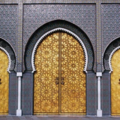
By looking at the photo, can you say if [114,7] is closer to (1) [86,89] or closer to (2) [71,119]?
(1) [86,89]

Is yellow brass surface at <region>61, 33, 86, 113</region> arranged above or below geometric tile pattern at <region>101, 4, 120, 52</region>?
below

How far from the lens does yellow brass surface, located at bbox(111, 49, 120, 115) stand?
6.65m

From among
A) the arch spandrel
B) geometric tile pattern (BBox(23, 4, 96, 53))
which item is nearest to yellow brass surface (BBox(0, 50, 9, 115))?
the arch spandrel

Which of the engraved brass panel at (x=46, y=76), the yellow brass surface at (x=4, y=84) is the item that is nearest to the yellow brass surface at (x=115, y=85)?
the engraved brass panel at (x=46, y=76)

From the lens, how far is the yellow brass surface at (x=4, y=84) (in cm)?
671

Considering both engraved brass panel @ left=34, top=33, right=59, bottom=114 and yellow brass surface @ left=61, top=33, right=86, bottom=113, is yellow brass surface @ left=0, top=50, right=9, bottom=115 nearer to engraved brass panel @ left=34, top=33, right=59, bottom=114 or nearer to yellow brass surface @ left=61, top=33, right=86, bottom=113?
engraved brass panel @ left=34, top=33, right=59, bottom=114

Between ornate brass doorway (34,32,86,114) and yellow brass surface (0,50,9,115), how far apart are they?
758 mm

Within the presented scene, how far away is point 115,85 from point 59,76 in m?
1.47

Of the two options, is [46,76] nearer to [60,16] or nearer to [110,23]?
[60,16]

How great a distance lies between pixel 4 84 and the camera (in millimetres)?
6762

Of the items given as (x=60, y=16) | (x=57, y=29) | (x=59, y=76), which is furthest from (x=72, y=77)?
(x=60, y=16)

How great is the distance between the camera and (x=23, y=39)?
6.71 metres

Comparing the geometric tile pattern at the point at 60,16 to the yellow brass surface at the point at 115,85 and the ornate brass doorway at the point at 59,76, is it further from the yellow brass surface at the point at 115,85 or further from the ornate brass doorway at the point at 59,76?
the yellow brass surface at the point at 115,85

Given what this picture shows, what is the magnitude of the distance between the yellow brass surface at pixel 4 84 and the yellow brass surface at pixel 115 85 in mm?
2742
